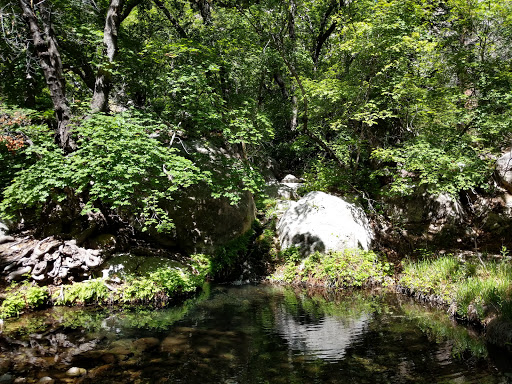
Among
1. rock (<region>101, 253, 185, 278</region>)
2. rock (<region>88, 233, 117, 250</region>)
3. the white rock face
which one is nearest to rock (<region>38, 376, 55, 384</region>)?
rock (<region>101, 253, 185, 278</region>)

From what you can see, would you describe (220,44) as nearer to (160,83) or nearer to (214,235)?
(160,83)

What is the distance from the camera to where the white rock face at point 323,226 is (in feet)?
36.8

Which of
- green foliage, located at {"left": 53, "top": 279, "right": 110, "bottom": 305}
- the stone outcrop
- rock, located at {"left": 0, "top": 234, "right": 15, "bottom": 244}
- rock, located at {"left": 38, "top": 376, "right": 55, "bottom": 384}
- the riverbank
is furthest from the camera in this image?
rock, located at {"left": 0, "top": 234, "right": 15, "bottom": 244}

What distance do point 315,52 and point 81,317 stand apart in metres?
18.3

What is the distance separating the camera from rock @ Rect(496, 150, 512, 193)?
41.3ft

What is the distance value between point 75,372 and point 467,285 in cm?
800

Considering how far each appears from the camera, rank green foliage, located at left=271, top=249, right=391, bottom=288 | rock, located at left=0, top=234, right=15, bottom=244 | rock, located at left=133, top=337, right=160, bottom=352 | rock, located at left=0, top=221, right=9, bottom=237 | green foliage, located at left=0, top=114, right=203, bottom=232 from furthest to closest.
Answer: green foliage, located at left=271, top=249, right=391, bottom=288 < rock, located at left=0, top=221, right=9, bottom=237 < rock, located at left=0, top=234, right=15, bottom=244 < green foliage, located at left=0, top=114, right=203, bottom=232 < rock, located at left=133, top=337, right=160, bottom=352

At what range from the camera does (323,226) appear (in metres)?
11.5

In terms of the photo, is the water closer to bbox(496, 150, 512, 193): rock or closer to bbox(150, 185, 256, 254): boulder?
bbox(150, 185, 256, 254): boulder

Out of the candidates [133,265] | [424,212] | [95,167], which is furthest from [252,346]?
[424,212]

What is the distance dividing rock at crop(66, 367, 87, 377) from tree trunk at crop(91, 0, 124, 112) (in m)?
7.76

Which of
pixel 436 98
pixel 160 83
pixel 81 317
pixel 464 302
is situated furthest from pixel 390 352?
pixel 160 83

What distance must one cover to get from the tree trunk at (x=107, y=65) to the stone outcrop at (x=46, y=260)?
439 centimetres

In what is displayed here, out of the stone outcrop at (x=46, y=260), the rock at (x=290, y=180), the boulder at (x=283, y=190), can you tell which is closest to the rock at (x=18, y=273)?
the stone outcrop at (x=46, y=260)
